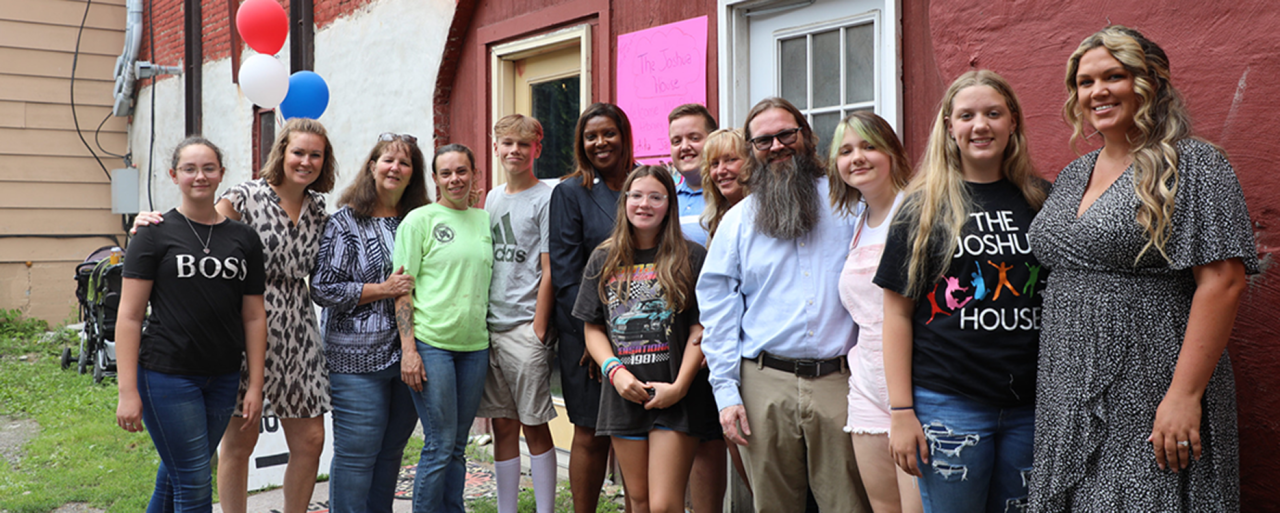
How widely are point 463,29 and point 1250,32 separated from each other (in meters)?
4.71

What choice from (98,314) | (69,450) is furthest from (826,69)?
(98,314)

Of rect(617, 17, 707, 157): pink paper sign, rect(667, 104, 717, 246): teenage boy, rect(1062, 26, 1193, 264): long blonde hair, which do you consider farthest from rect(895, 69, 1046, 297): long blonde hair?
rect(617, 17, 707, 157): pink paper sign

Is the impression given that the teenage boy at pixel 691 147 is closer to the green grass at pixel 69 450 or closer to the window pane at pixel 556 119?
the window pane at pixel 556 119

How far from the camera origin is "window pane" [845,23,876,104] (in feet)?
12.9

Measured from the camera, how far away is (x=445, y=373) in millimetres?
3668

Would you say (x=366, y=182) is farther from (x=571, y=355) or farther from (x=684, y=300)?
(x=684, y=300)

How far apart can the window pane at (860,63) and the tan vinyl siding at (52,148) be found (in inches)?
446

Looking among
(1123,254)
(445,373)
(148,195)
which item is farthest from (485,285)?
(148,195)

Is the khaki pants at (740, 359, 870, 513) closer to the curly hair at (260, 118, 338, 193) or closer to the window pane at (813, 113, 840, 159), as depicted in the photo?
the window pane at (813, 113, 840, 159)

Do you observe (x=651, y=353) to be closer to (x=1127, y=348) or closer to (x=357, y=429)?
(x=357, y=429)

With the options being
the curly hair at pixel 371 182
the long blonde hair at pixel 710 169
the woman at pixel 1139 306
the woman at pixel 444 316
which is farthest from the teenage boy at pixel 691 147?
the woman at pixel 1139 306

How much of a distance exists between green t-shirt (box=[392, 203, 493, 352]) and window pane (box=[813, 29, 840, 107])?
1.70 m

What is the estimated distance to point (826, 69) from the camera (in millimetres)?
4121

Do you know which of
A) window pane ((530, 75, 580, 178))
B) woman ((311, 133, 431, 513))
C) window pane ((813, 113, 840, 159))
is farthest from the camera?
window pane ((530, 75, 580, 178))
